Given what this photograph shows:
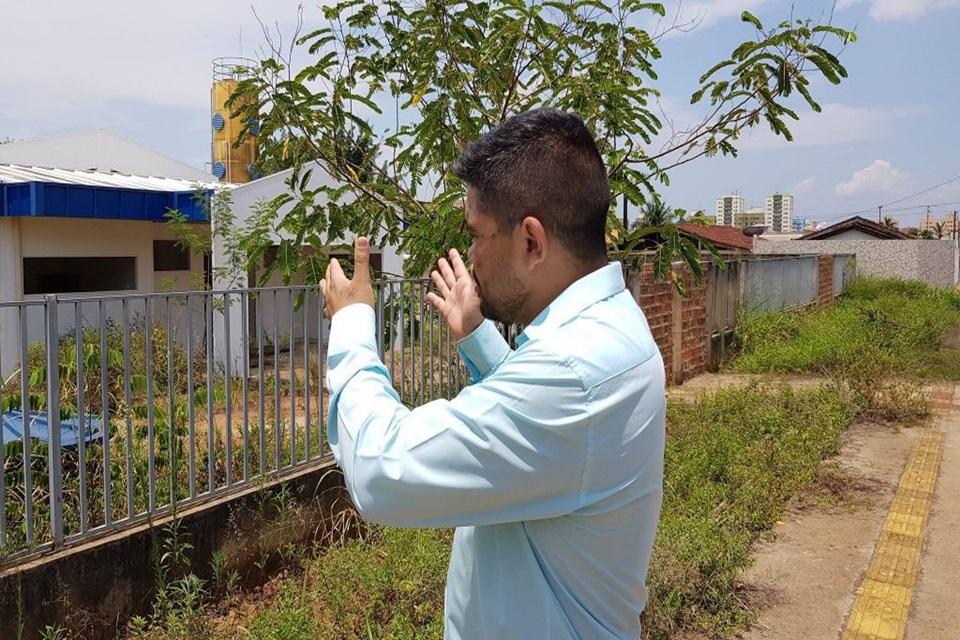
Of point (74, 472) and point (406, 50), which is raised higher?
point (406, 50)

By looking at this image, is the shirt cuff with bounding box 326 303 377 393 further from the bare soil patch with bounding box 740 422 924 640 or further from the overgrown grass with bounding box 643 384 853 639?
the bare soil patch with bounding box 740 422 924 640

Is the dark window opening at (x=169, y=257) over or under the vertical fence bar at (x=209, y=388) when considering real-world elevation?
over

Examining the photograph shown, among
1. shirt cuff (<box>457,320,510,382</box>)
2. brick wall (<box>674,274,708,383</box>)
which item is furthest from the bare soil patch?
brick wall (<box>674,274,708,383</box>)

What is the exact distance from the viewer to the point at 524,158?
4.38 ft

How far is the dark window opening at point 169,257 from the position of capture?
12.0m

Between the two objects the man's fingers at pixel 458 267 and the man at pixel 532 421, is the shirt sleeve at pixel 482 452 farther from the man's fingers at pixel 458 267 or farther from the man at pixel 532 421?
the man's fingers at pixel 458 267

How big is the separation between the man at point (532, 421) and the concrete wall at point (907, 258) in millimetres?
25848

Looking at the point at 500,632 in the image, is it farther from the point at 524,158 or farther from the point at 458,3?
the point at 458,3

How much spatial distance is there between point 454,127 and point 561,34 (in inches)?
32.3

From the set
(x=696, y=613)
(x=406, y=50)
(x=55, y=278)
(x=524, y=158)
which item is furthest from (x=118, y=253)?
(x=524, y=158)

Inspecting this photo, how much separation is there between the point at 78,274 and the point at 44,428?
26.2 feet

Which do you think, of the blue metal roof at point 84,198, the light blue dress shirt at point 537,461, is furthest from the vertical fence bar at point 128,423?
the blue metal roof at point 84,198

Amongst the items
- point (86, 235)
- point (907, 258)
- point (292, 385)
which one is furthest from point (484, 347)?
point (907, 258)

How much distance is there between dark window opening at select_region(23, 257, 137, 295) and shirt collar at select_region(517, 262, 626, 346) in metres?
10.3
